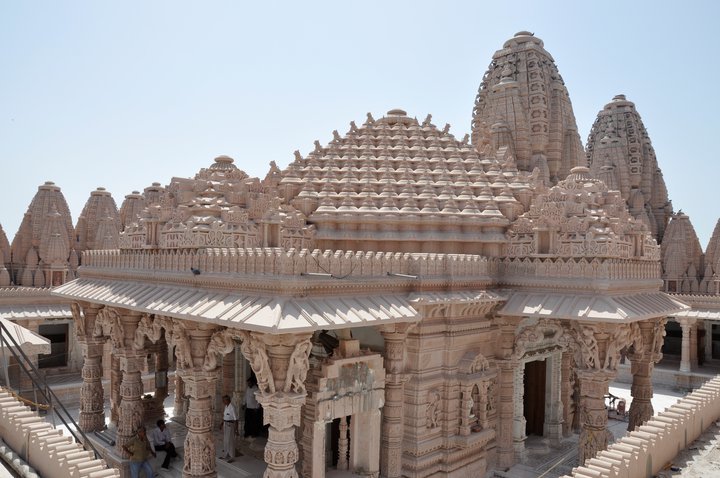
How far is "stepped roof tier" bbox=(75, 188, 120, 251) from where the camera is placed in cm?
2806

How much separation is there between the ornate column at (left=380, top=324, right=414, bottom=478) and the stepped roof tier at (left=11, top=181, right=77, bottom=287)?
20.6m

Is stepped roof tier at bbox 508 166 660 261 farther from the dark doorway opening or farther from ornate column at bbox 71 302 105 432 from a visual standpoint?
the dark doorway opening

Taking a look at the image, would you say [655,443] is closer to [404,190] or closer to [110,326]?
[404,190]

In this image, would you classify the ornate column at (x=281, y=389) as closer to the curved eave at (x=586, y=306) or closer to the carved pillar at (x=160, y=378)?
the curved eave at (x=586, y=306)

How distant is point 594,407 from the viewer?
1319 centimetres

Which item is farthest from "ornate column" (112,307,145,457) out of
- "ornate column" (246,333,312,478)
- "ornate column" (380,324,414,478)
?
"ornate column" (380,324,414,478)

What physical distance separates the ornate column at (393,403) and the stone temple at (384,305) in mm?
47

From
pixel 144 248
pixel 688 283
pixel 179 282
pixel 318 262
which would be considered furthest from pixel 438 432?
pixel 688 283

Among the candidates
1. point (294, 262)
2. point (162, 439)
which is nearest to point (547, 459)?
point (294, 262)

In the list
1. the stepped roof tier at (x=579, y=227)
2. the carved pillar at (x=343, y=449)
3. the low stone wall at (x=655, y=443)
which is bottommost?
the carved pillar at (x=343, y=449)

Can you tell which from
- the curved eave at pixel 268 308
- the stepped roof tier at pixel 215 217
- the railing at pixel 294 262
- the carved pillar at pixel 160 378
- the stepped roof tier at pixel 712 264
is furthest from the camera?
the stepped roof tier at pixel 712 264

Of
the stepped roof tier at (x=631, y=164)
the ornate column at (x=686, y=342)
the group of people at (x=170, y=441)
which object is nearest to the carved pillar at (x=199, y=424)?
the group of people at (x=170, y=441)

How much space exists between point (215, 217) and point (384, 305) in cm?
514

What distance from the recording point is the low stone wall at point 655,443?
23.4 feet
